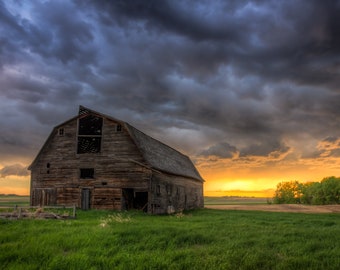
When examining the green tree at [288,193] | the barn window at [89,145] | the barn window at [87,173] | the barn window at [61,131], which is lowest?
the green tree at [288,193]

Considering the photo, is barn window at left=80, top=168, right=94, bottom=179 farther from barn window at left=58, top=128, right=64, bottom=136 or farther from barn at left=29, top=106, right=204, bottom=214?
barn window at left=58, top=128, right=64, bottom=136

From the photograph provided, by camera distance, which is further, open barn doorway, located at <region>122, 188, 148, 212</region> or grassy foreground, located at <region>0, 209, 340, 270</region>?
open barn doorway, located at <region>122, 188, 148, 212</region>

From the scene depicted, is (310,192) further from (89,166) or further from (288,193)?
(89,166)

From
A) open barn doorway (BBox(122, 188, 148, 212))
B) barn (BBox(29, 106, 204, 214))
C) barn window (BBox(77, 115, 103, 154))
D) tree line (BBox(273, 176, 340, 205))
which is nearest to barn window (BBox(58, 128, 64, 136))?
barn (BBox(29, 106, 204, 214))

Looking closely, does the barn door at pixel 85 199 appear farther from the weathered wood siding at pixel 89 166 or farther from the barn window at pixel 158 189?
the barn window at pixel 158 189

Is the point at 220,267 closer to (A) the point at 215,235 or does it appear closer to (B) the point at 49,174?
(A) the point at 215,235

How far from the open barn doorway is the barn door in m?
3.06

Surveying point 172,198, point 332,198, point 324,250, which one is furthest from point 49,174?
point 332,198

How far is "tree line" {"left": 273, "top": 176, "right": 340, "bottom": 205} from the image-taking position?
67938 millimetres

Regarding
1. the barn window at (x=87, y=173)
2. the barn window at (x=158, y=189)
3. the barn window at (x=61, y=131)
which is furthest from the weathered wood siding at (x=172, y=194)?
the barn window at (x=61, y=131)

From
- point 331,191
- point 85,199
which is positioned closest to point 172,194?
point 85,199

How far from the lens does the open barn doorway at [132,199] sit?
26.6 m

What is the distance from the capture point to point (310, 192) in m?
72.1

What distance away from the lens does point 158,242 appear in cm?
1127
